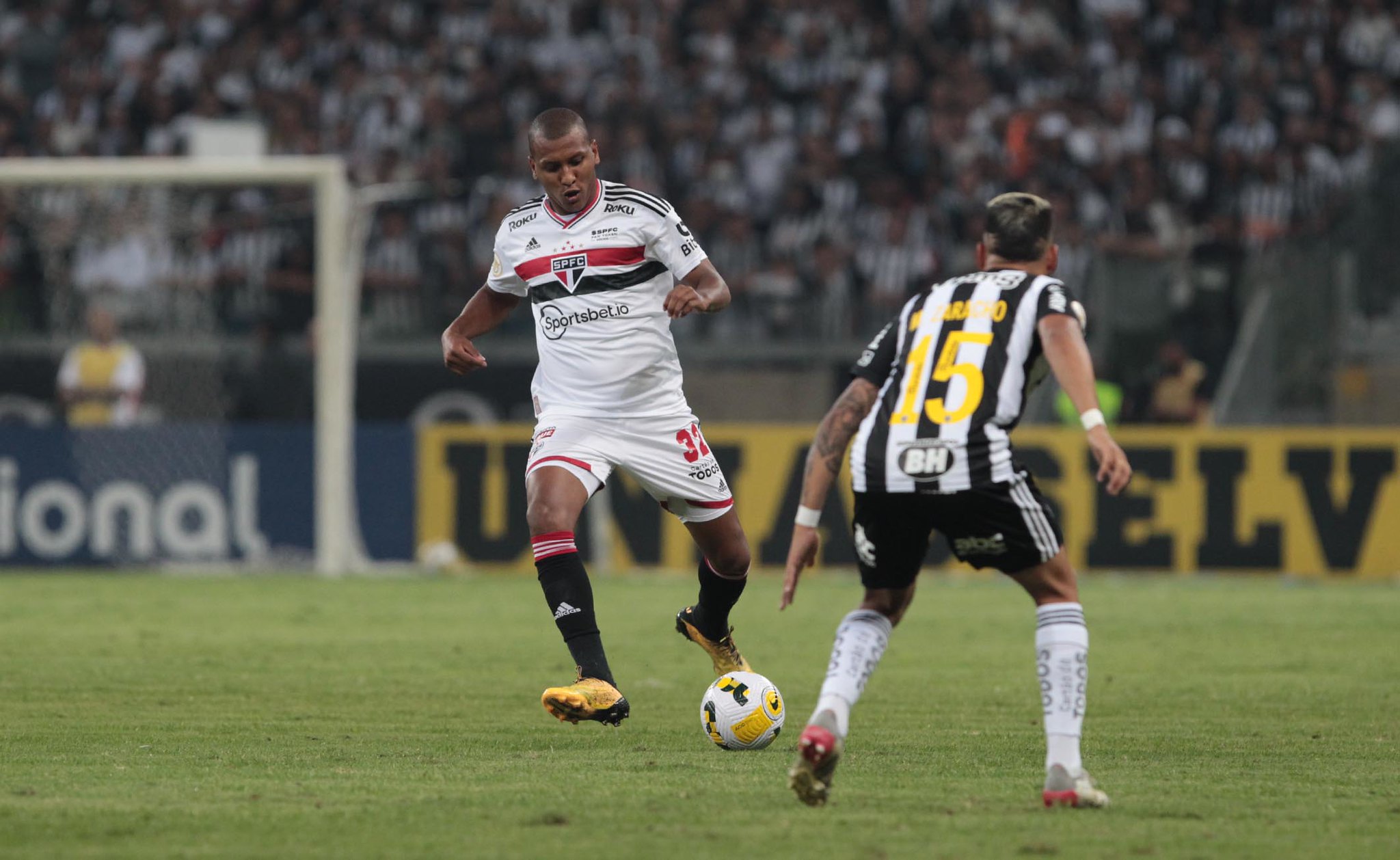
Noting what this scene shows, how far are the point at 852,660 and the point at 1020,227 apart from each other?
4.49ft

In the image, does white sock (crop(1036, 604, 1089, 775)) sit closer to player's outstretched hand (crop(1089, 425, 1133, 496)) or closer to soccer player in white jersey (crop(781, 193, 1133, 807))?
soccer player in white jersey (crop(781, 193, 1133, 807))

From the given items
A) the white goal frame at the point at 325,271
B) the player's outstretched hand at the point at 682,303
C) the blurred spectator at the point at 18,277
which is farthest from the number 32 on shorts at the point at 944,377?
the blurred spectator at the point at 18,277

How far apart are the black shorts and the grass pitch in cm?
Result: 68

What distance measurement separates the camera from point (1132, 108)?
73.3 feet

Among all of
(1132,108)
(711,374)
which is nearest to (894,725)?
(711,374)

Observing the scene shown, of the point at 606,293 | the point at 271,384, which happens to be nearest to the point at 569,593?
the point at 606,293

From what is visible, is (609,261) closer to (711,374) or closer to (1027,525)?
(1027,525)

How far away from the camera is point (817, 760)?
534 cm

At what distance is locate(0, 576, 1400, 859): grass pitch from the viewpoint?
513cm

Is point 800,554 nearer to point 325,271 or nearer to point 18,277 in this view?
point 325,271

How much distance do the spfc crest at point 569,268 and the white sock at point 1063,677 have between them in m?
2.64

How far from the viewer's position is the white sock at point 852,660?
5.56 meters

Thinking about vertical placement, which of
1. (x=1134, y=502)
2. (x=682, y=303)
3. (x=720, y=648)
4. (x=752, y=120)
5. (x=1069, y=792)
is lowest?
(x=1134, y=502)

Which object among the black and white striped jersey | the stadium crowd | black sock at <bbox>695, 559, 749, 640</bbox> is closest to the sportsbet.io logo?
the black and white striped jersey
